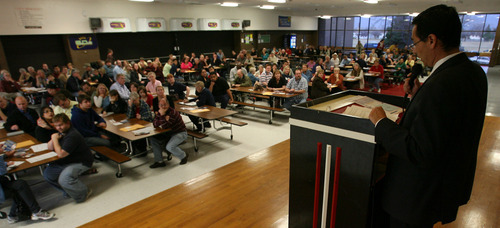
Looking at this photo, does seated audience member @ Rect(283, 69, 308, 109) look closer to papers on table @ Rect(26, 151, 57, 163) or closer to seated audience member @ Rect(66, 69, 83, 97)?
papers on table @ Rect(26, 151, 57, 163)

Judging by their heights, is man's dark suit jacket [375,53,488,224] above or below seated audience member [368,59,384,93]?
above

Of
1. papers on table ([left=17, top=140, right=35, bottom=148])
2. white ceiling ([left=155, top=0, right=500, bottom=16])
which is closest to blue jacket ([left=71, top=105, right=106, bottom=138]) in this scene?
papers on table ([left=17, top=140, right=35, bottom=148])

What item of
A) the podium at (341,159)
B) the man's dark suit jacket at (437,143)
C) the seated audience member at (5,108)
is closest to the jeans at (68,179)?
the seated audience member at (5,108)

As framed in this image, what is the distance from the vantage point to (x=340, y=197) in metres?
1.63

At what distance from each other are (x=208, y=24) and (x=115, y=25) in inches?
194

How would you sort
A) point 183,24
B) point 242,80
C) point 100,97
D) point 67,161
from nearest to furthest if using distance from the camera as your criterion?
point 67,161, point 100,97, point 242,80, point 183,24

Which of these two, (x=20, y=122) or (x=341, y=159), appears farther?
(x=20, y=122)

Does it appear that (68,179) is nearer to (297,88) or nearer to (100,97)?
(100,97)

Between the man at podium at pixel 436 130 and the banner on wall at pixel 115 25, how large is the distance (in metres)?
13.1

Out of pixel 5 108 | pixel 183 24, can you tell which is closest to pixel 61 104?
pixel 5 108

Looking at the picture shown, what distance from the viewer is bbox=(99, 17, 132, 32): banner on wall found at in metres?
11.9

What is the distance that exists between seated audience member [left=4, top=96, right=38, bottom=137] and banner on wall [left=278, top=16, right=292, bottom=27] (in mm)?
17380

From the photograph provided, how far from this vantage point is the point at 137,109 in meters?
5.61

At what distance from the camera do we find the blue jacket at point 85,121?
4883mm
